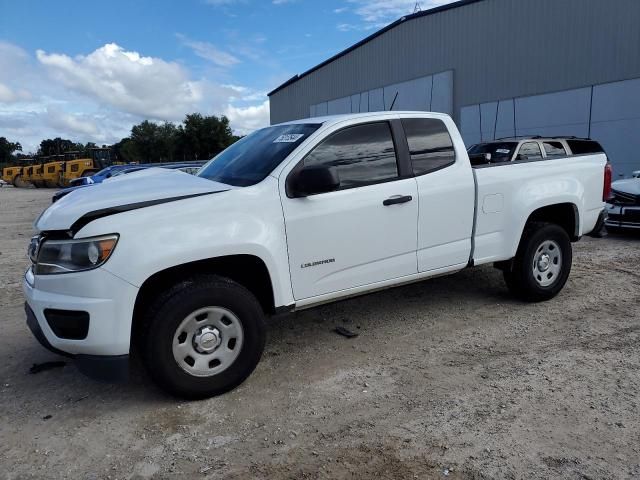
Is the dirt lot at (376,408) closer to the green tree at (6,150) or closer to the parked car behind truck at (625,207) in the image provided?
the parked car behind truck at (625,207)

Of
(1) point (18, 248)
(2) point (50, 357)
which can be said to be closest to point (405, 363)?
(2) point (50, 357)

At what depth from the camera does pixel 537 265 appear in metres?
5.17

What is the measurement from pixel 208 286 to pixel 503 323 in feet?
9.45

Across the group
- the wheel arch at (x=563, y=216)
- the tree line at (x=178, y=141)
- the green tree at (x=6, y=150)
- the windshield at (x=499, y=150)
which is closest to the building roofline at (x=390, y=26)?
the windshield at (x=499, y=150)

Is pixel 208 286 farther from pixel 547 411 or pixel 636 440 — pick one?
pixel 636 440

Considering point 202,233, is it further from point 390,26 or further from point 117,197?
point 390,26

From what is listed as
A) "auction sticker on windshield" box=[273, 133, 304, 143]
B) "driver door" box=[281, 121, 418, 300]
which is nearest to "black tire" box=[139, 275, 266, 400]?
"driver door" box=[281, 121, 418, 300]

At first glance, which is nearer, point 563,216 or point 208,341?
point 208,341

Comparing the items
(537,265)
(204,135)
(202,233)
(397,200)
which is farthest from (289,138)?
(204,135)

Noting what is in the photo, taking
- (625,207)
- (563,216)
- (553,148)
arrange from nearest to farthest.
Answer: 1. (563,216)
2. (625,207)
3. (553,148)

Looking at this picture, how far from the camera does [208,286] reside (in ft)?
10.8

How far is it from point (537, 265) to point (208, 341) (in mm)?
3510

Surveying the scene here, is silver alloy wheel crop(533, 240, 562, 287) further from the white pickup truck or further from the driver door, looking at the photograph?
the driver door

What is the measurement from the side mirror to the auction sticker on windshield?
0.44 m
